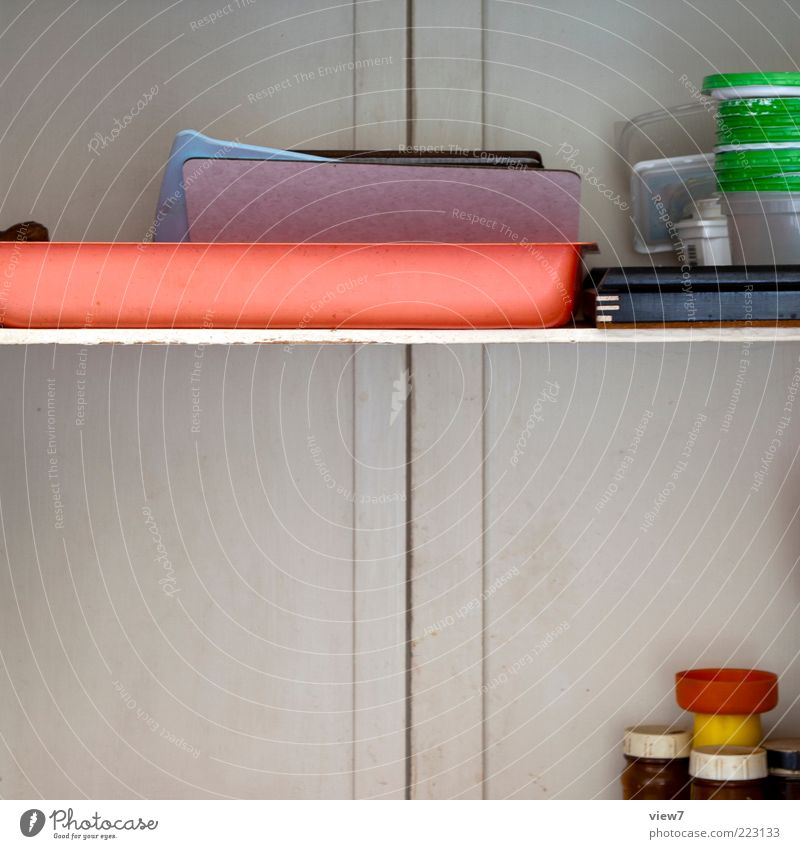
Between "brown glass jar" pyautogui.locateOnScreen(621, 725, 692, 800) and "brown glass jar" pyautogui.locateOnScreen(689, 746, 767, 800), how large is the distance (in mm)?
47

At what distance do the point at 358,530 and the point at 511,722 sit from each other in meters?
0.24

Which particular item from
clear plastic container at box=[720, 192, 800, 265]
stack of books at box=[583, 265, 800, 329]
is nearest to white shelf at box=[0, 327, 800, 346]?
stack of books at box=[583, 265, 800, 329]

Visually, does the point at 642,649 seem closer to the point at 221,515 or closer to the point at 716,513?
the point at 716,513

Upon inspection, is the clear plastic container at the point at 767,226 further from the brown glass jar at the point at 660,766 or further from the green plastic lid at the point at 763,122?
the brown glass jar at the point at 660,766

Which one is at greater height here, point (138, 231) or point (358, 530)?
point (138, 231)

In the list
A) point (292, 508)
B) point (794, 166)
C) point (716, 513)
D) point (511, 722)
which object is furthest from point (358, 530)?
point (794, 166)

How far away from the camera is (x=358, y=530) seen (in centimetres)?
116

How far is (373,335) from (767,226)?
35cm

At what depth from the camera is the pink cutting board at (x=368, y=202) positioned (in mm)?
912

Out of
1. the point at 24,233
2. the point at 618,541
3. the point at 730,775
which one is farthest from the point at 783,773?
the point at 24,233

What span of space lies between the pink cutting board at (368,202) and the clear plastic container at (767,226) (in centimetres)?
16

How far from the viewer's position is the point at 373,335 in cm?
90

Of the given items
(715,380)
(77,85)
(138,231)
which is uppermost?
(77,85)

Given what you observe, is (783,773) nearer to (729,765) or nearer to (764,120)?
(729,765)
